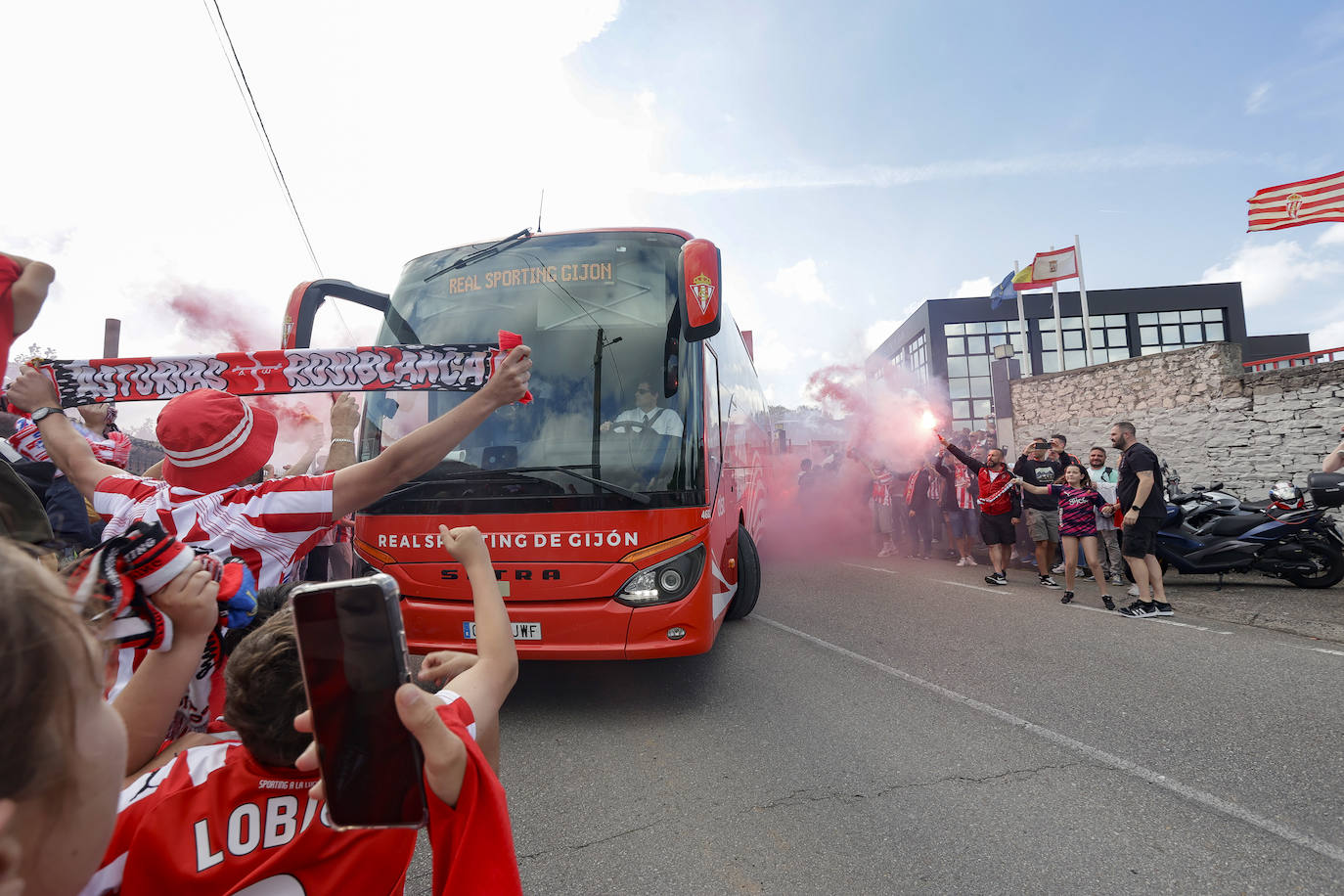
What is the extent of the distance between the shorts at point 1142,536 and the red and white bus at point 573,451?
465 centimetres

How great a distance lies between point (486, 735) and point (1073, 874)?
224 centimetres

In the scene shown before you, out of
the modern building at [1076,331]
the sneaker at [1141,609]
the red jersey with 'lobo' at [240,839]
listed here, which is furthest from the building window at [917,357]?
the red jersey with 'lobo' at [240,839]

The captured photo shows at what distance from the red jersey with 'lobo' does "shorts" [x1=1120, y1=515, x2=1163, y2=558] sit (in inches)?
292

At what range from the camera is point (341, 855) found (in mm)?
1281

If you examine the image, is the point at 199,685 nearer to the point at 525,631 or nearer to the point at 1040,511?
the point at 525,631

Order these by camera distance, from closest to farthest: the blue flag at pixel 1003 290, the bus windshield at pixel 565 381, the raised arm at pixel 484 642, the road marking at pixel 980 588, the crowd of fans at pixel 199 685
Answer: the crowd of fans at pixel 199 685 < the raised arm at pixel 484 642 < the bus windshield at pixel 565 381 < the road marking at pixel 980 588 < the blue flag at pixel 1003 290

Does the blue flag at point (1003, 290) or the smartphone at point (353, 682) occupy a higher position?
the blue flag at point (1003, 290)

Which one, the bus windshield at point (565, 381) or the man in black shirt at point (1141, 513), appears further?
the man in black shirt at point (1141, 513)

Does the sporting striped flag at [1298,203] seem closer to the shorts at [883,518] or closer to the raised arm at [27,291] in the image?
the shorts at [883,518]

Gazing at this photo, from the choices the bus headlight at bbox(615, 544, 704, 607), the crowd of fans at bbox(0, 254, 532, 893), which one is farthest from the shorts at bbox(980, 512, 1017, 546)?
the crowd of fans at bbox(0, 254, 532, 893)

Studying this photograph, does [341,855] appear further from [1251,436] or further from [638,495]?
[1251,436]

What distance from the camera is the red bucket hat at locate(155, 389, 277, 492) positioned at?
5.90 ft

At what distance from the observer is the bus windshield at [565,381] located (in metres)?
4.05

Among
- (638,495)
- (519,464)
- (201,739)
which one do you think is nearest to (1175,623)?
(638,495)
